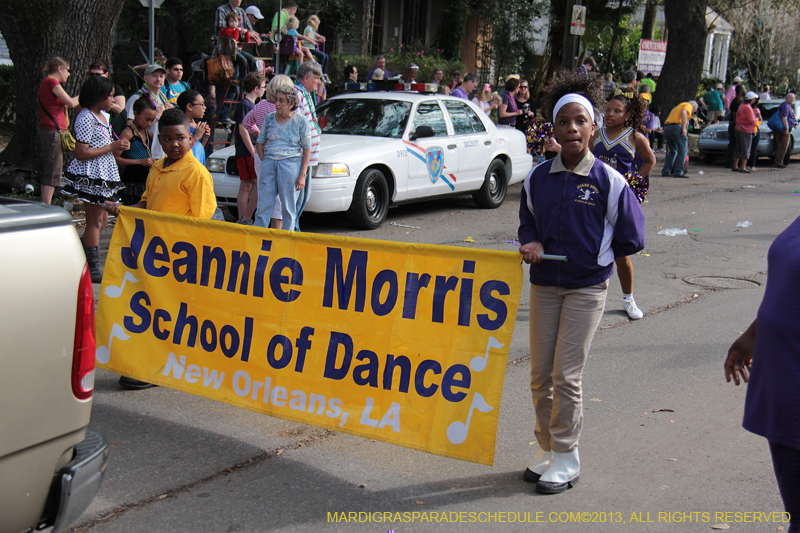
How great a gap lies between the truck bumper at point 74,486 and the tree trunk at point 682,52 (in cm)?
2149

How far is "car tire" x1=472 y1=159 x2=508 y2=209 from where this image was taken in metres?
12.2

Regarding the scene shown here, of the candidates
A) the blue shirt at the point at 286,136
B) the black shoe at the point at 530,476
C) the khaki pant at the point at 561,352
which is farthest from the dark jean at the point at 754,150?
the black shoe at the point at 530,476

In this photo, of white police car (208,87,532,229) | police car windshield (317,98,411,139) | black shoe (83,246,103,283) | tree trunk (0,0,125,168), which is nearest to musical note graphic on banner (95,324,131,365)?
black shoe (83,246,103,283)

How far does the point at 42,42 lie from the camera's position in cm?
1075

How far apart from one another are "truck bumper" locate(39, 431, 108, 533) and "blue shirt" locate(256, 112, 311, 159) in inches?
228

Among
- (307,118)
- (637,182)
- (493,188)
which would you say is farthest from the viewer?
(493,188)

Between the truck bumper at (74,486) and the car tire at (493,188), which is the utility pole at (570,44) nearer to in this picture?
the car tire at (493,188)

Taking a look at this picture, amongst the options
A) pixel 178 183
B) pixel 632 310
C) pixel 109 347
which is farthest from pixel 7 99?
pixel 632 310

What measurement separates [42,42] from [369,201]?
204 inches

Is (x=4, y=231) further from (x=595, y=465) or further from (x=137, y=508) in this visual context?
(x=595, y=465)

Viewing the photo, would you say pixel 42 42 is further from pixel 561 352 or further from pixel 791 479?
pixel 791 479

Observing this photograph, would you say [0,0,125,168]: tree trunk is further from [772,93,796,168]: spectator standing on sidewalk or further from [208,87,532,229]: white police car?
[772,93,796,168]: spectator standing on sidewalk

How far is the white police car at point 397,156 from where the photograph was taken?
32.0 ft

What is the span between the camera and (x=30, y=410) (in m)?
2.42
